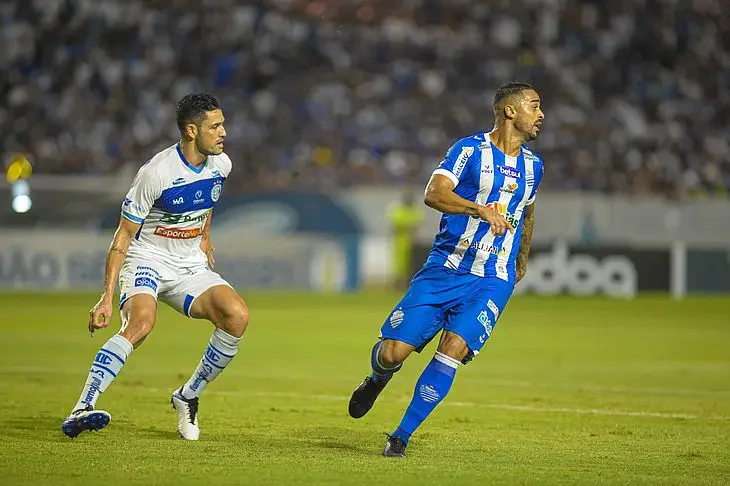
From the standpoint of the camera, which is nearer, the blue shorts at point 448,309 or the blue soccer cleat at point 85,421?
the blue soccer cleat at point 85,421

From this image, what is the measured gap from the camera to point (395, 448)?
7.37m

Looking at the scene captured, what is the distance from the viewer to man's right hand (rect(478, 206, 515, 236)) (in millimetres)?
7297

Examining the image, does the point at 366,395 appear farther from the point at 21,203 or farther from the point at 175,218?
the point at 21,203

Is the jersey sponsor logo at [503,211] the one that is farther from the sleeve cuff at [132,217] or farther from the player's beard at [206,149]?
the sleeve cuff at [132,217]

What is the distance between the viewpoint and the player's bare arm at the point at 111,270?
295 inches

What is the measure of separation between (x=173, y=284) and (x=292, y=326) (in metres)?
10.9

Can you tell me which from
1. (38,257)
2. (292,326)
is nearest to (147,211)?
(292,326)

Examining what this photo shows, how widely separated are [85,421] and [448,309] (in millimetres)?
2336

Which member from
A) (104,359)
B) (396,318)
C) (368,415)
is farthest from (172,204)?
(368,415)

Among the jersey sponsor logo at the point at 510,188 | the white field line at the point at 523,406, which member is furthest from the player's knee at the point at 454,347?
the white field line at the point at 523,406

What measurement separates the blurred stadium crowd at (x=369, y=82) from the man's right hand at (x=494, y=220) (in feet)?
68.2

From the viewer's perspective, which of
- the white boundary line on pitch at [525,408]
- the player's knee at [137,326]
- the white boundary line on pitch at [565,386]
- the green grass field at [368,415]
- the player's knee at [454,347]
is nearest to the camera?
the green grass field at [368,415]

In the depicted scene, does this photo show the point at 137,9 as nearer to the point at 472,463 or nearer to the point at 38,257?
the point at 38,257

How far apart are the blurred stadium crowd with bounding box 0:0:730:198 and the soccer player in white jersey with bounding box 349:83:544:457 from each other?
20.3m
